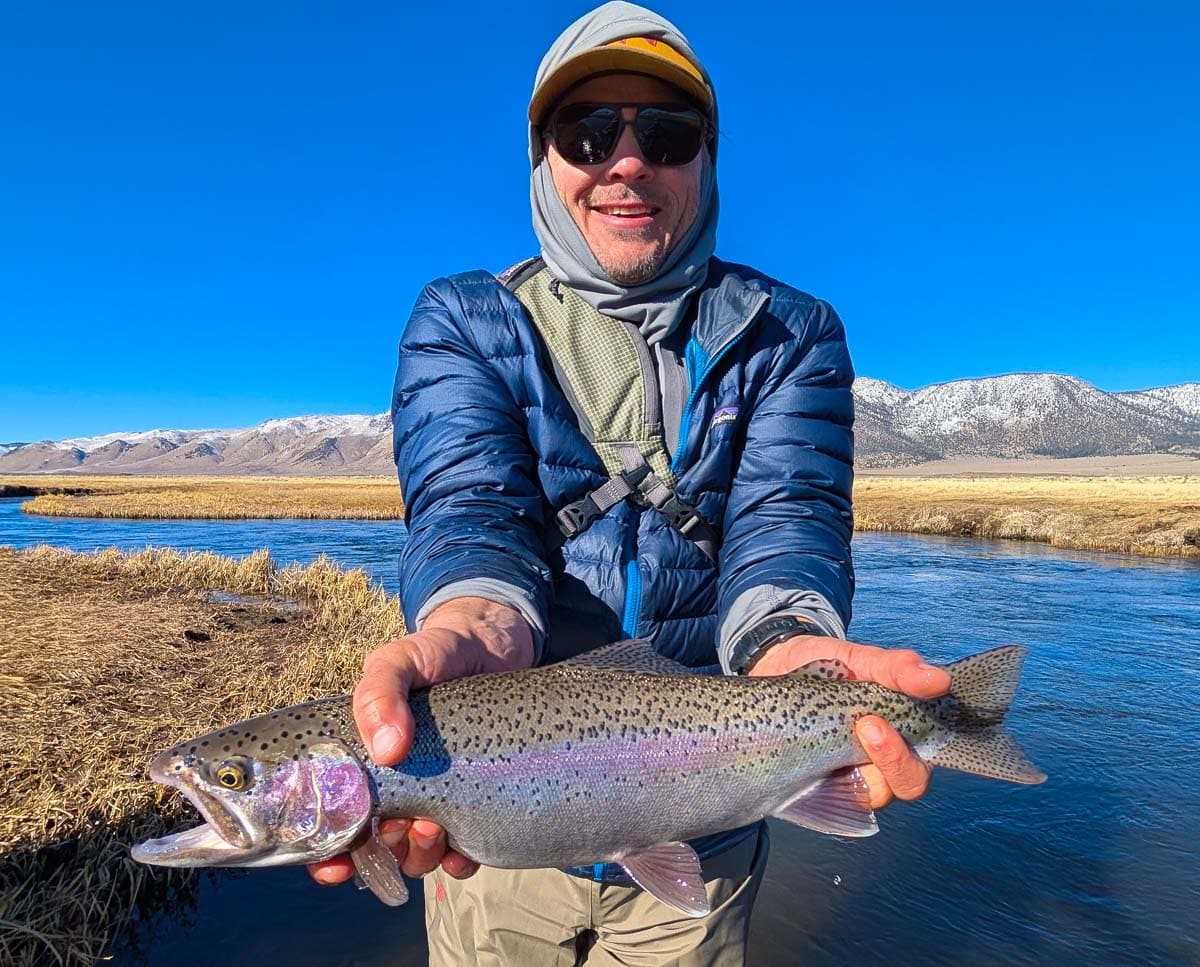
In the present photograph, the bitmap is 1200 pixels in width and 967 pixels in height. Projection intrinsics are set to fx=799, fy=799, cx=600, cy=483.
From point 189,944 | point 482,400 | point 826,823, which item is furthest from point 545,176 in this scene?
point 189,944

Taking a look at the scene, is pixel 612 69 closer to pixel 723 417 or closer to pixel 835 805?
pixel 723 417

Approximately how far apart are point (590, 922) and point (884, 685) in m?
1.36

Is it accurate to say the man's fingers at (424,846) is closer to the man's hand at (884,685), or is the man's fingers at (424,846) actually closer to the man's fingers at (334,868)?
the man's fingers at (334,868)

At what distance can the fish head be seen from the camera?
2381 mm

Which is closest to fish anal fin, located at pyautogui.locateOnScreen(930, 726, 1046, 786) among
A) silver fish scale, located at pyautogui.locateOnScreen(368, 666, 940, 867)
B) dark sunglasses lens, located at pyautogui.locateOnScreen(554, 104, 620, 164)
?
silver fish scale, located at pyautogui.locateOnScreen(368, 666, 940, 867)

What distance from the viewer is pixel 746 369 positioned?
10.1 ft

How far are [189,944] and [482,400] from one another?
5.51 metres

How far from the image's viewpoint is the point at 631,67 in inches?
115

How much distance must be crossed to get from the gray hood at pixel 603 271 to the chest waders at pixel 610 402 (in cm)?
7

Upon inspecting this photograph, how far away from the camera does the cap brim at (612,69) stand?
9.39ft

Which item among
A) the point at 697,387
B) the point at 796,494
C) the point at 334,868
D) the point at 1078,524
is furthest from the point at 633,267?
the point at 1078,524

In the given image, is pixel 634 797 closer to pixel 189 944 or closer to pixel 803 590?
pixel 803 590

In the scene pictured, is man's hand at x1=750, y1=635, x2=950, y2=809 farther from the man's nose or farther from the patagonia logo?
the man's nose

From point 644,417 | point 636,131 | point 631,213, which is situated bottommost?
point 644,417
